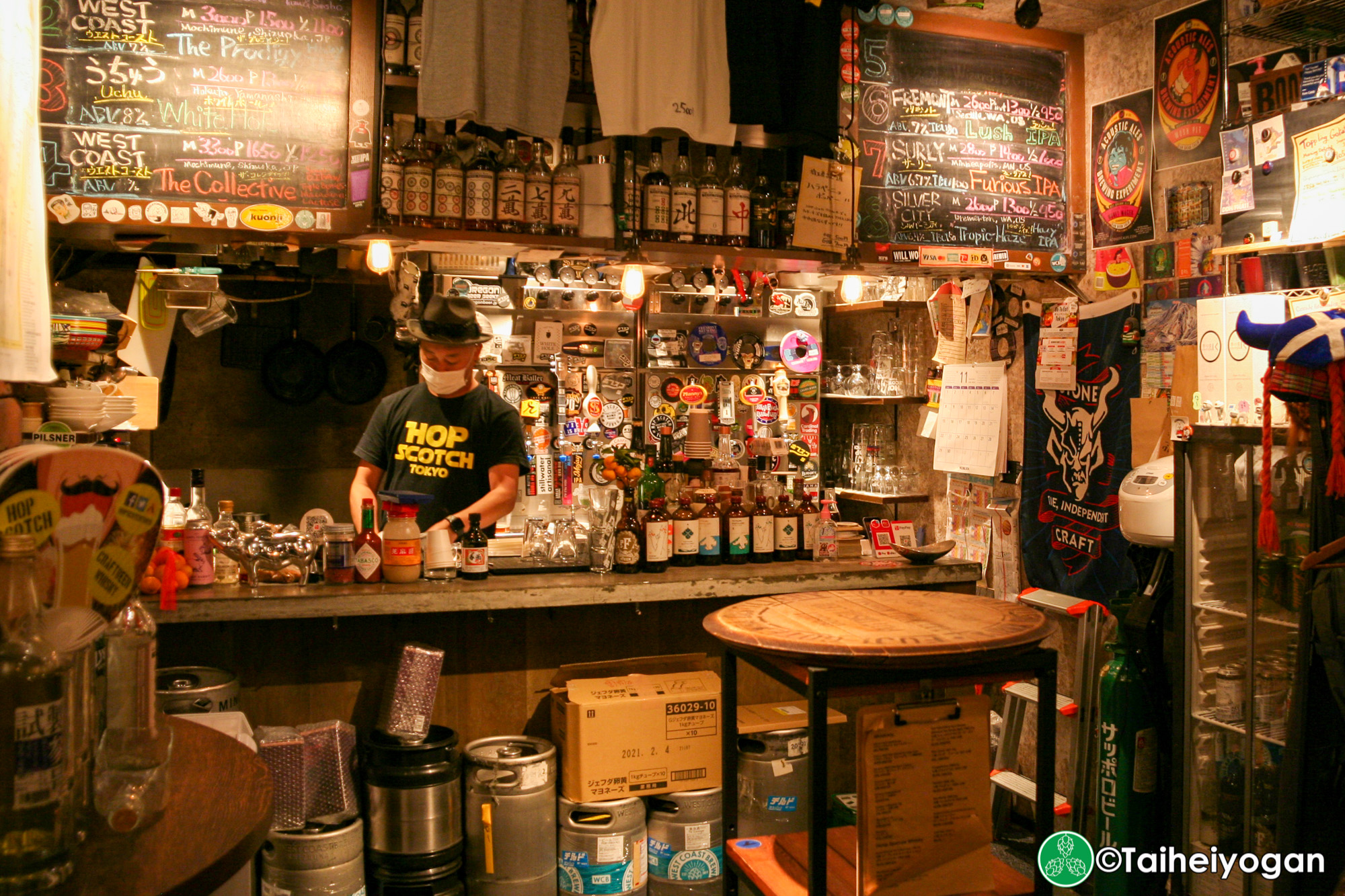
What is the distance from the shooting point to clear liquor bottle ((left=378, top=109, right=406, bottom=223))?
11.4 feet

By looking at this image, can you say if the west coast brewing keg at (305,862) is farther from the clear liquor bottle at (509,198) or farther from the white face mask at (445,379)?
the clear liquor bottle at (509,198)

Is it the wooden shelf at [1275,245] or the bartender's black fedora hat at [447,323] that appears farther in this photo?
the bartender's black fedora hat at [447,323]

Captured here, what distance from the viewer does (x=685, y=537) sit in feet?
11.8

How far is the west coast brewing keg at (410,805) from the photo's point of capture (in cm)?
288

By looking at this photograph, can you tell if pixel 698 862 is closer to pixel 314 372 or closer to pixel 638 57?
pixel 638 57

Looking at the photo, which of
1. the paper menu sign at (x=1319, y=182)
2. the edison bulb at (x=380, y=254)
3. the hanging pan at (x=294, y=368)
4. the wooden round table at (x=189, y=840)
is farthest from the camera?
the hanging pan at (x=294, y=368)

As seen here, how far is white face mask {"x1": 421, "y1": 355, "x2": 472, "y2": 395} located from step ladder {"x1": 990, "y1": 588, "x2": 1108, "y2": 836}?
8.30ft

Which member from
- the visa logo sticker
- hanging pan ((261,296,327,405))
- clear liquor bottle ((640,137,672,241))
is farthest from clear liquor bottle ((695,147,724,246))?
hanging pan ((261,296,327,405))

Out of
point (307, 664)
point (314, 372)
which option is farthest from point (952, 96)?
point (314, 372)

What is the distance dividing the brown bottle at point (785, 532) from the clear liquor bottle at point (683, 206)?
1134 millimetres

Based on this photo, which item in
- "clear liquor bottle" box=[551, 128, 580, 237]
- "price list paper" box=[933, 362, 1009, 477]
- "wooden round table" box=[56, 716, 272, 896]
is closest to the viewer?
"wooden round table" box=[56, 716, 272, 896]

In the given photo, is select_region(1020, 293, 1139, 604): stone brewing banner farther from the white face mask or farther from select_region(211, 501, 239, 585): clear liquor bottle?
select_region(211, 501, 239, 585): clear liquor bottle

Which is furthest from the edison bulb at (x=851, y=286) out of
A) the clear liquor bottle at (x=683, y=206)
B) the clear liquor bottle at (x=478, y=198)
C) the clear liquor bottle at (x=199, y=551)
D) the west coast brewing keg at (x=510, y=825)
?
the clear liquor bottle at (x=199, y=551)

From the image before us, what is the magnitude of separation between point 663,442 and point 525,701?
2768mm
